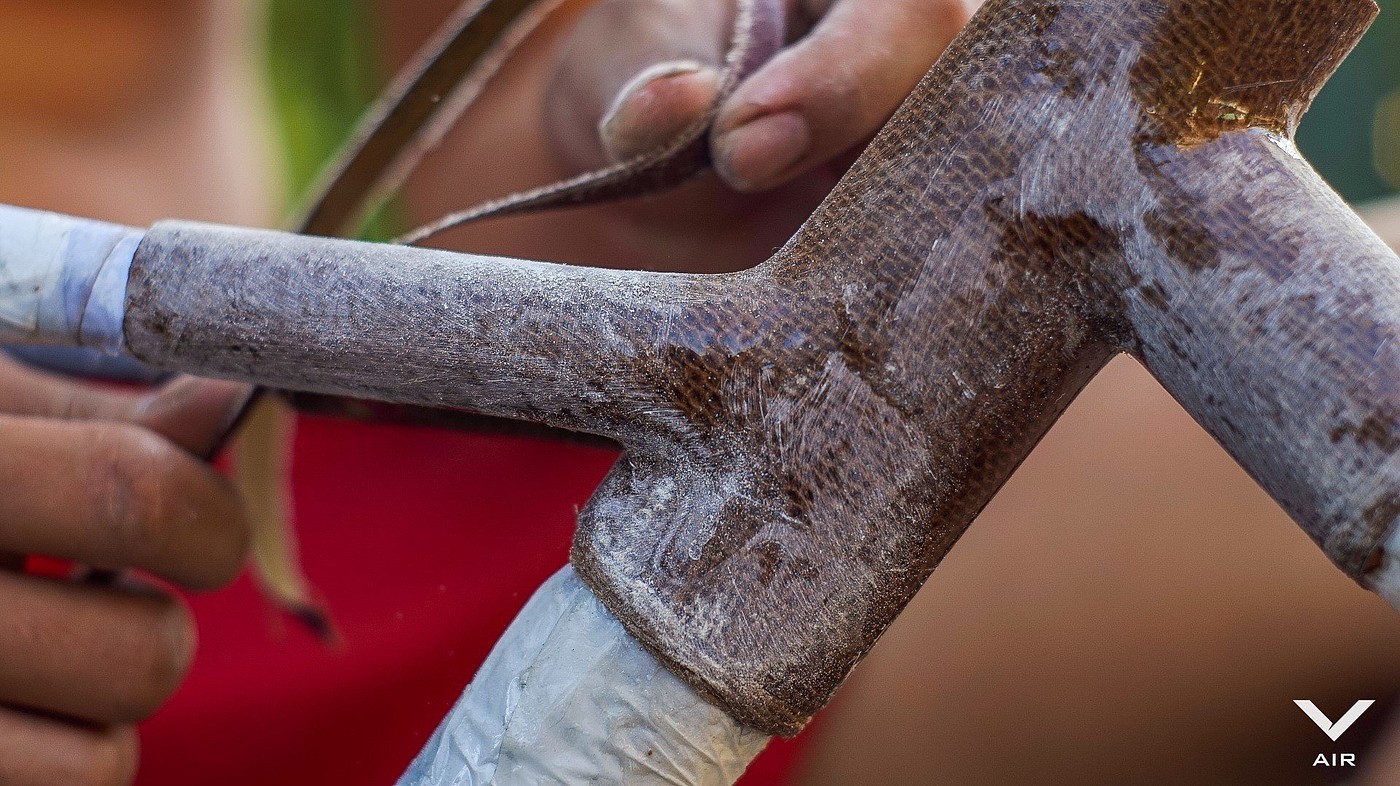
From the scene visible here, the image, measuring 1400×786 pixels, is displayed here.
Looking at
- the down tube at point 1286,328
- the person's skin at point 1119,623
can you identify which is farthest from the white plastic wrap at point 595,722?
the person's skin at point 1119,623

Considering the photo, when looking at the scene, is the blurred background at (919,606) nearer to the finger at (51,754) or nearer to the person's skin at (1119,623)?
the person's skin at (1119,623)

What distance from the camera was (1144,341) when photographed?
25 cm

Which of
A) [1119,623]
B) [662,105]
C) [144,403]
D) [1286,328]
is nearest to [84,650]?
[144,403]

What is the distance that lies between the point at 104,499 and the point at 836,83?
0.96 feet

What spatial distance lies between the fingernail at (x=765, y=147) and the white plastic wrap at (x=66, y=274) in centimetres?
19

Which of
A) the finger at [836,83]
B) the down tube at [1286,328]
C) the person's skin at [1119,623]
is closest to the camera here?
the down tube at [1286,328]

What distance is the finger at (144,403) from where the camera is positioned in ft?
1.43

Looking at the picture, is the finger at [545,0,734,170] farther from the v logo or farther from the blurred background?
the v logo

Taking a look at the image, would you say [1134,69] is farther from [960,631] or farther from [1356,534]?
[960,631]

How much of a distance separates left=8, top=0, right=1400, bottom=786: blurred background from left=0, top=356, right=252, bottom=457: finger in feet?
0.34

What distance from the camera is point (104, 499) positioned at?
363mm

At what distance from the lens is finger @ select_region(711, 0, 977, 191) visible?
356 millimetres

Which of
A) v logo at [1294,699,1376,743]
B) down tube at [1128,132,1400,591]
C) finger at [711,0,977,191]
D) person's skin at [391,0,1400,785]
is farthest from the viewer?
Answer: person's skin at [391,0,1400,785]

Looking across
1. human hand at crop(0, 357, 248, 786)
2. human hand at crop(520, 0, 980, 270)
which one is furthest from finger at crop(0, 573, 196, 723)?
human hand at crop(520, 0, 980, 270)
